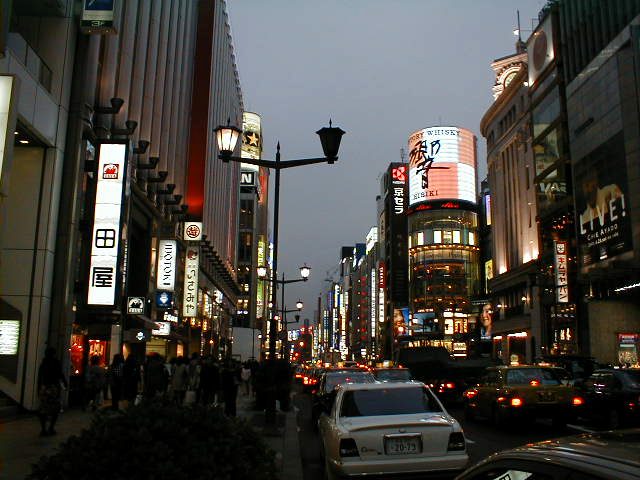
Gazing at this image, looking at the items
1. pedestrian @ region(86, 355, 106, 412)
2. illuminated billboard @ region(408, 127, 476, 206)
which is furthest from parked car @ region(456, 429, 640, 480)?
illuminated billboard @ region(408, 127, 476, 206)

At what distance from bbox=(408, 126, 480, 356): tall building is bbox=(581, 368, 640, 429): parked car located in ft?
273

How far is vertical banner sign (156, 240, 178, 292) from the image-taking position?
37.0 meters

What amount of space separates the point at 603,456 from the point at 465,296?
332ft

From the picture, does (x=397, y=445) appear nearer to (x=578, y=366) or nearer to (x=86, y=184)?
(x=86, y=184)

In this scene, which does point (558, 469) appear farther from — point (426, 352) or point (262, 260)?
point (262, 260)

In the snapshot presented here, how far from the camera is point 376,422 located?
8.14 meters

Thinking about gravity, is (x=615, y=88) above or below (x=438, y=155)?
below

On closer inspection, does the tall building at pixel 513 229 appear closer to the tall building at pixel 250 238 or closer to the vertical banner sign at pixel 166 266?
the vertical banner sign at pixel 166 266

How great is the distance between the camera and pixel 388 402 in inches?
349

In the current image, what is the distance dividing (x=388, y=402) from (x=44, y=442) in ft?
25.8

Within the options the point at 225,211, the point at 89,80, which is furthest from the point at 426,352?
the point at 225,211

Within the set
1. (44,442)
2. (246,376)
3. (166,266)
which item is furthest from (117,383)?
(166,266)

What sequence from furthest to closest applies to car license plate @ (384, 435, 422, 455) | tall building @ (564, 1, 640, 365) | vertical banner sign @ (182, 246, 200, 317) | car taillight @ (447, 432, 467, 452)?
vertical banner sign @ (182, 246, 200, 317) → tall building @ (564, 1, 640, 365) → car taillight @ (447, 432, 467, 452) → car license plate @ (384, 435, 422, 455)

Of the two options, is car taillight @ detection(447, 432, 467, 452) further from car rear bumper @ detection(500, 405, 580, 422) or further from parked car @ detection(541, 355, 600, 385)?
parked car @ detection(541, 355, 600, 385)
